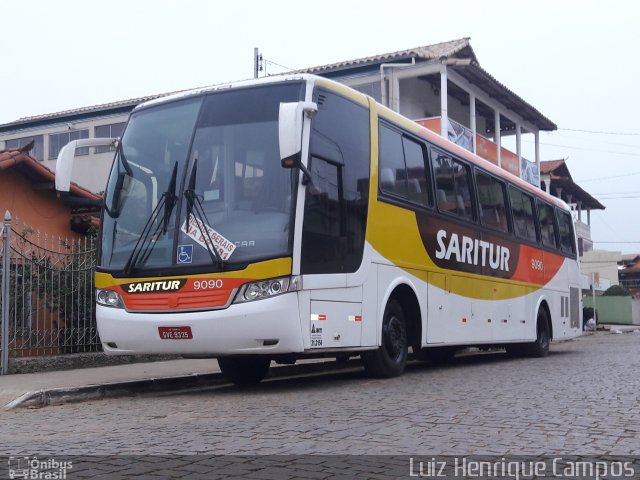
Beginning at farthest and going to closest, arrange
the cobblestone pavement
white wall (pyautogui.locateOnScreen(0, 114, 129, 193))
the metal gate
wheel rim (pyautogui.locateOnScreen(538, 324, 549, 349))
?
white wall (pyautogui.locateOnScreen(0, 114, 129, 193))
wheel rim (pyautogui.locateOnScreen(538, 324, 549, 349))
the metal gate
the cobblestone pavement

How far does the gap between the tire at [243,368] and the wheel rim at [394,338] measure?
5.17 ft

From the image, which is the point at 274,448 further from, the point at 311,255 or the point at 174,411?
the point at 311,255

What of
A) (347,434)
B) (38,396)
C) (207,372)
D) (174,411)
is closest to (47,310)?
(207,372)

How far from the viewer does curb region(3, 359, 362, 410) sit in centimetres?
848

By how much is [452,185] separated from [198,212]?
5.02 meters

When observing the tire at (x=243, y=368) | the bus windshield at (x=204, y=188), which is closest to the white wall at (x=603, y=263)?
the tire at (x=243, y=368)

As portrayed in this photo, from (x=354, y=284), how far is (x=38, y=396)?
11.9 feet

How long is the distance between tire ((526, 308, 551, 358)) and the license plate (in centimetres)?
957

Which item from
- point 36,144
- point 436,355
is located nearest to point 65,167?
point 436,355

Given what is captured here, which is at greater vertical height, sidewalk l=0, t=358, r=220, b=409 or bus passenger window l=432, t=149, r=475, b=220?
bus passenger window l=432, t=149, r=475, b=220

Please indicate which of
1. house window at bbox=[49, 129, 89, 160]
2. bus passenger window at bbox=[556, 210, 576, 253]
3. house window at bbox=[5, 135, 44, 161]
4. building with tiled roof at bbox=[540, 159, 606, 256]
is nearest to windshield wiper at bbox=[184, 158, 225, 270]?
bus passenger window at bbox=[556, 210, 576, 253]

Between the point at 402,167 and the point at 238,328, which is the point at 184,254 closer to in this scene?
the point at 238,328

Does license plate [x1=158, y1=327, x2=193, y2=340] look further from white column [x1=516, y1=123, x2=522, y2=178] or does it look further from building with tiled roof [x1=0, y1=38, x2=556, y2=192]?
white column [x1=516, y1=123, x2=522, y2=178]

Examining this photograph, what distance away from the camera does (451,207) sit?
12.3 metres
